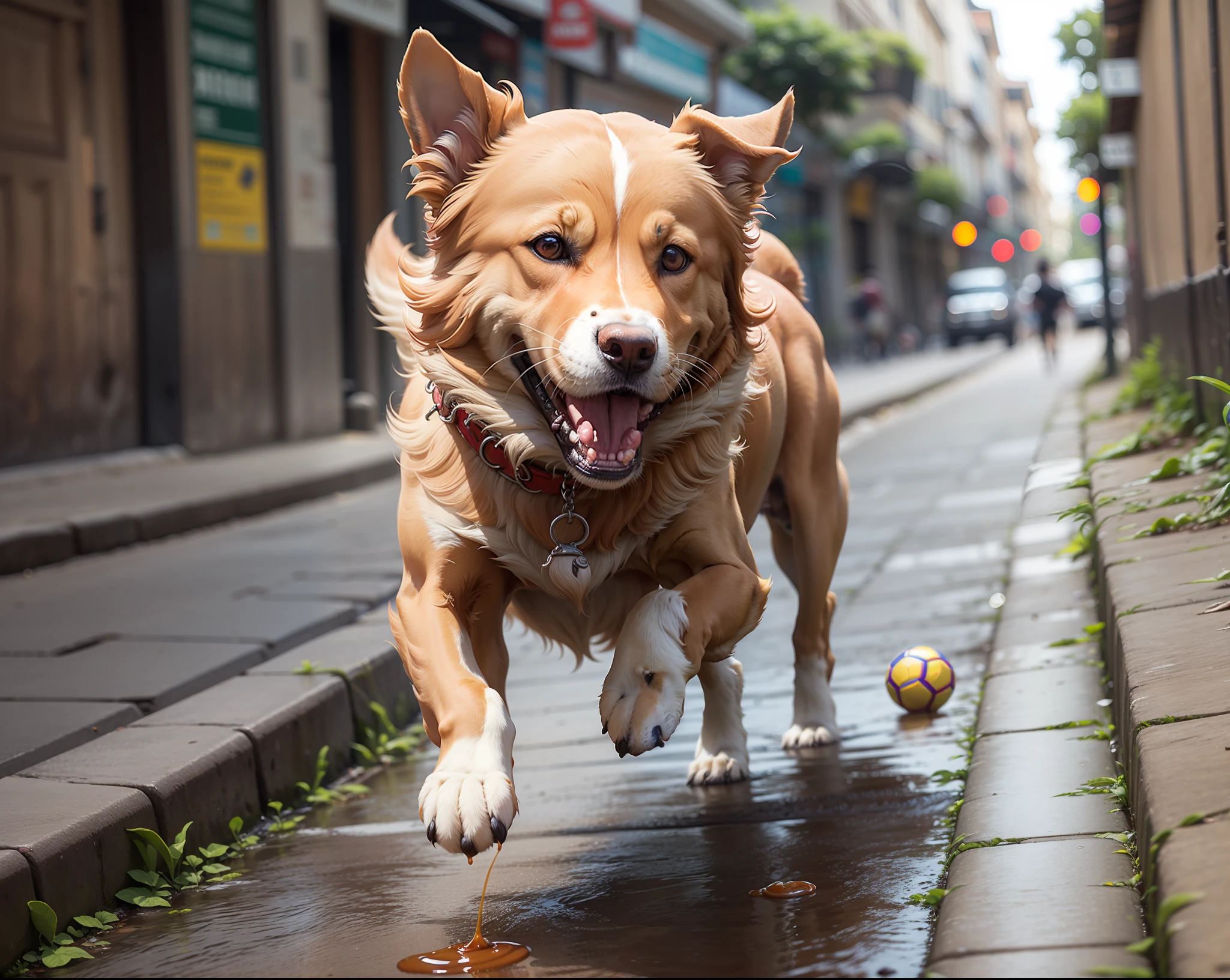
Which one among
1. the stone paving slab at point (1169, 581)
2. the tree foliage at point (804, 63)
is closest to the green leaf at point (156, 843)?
the stone paving slab at point (1169, 581)

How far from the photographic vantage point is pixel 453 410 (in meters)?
3.20

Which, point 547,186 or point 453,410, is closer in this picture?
point 547,186

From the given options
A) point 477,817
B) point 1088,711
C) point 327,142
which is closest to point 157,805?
point 477,817

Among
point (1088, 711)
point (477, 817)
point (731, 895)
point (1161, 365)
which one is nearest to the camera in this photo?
point (477, 817)

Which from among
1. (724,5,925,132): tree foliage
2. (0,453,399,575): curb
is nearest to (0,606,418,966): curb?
(0,453,399,575): curb

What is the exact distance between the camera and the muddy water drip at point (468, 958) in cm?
260

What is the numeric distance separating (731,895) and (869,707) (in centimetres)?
182

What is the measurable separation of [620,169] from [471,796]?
126cm

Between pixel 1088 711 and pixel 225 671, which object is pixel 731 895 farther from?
pixel 225 671

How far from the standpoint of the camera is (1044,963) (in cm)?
217

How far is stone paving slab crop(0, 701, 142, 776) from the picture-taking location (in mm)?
3680

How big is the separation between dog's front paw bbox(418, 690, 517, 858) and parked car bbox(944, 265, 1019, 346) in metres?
39.3

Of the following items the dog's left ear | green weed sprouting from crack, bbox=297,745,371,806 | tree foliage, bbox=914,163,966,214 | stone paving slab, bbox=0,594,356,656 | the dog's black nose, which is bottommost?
green weed sprouting from crack, bbox=297,745,371,806

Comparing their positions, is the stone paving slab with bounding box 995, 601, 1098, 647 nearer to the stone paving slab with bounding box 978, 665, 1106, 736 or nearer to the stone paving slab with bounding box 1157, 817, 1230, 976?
the stone paving slab with bounding box 978, 665, 1106, 736
